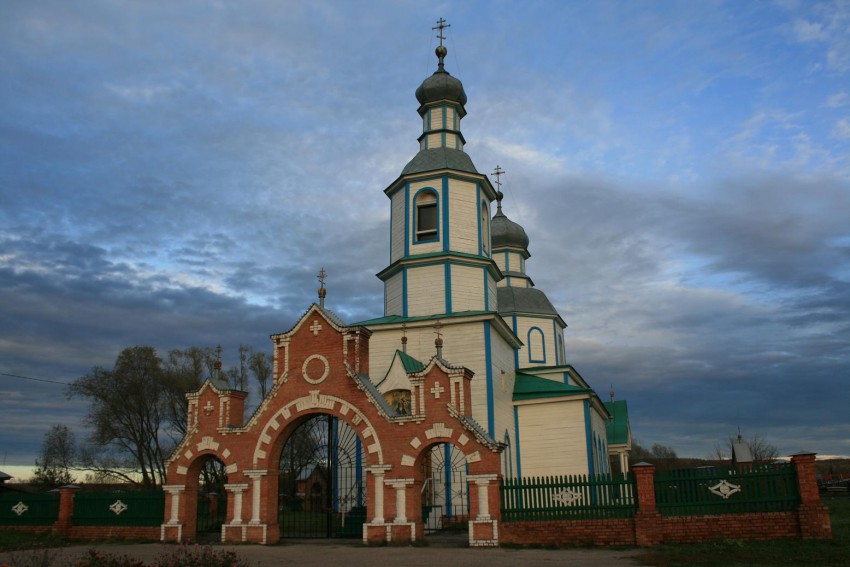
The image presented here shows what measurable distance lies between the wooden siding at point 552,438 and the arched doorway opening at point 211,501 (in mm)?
10191

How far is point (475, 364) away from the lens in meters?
21.8

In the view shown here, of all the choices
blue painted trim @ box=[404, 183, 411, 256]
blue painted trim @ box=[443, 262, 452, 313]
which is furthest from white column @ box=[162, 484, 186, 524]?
blue painted trim @ box=[404, 183, 411, 256]

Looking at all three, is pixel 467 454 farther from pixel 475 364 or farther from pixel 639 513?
pixel 475 364

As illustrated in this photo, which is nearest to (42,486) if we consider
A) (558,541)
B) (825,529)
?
(558,541)

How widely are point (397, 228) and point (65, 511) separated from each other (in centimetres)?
1328

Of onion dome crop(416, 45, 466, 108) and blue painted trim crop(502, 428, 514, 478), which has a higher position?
onion dome crop(416, 45, 466, 108)

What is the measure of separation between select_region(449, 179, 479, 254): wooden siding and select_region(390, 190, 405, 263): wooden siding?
182 centimetres

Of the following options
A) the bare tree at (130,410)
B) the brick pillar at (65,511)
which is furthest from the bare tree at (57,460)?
the brick pillar at (65,511)

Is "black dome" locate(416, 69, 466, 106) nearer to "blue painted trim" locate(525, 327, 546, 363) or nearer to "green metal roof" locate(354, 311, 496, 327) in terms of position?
"green metal roof" locate(354, 311, 496, 327)

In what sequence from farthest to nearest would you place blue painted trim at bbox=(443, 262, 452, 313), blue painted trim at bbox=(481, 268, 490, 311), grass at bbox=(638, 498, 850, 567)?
1. blue painted trim at bbox=(481, 268, 490, 311)
2. blue painted trim at bbox=(443, 262, 452, 313)
3. grass at bbox=(638, 498, 850, 567)

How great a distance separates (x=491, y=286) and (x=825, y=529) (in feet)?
43.1

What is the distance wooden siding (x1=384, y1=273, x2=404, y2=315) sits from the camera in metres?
23.8

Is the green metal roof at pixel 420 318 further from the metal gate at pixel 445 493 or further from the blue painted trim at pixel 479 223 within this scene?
the metal gate at pixel 445 493

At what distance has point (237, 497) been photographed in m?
17.0
